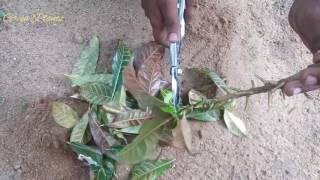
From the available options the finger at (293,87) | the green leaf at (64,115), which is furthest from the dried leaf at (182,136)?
the green leaf at (64,115)

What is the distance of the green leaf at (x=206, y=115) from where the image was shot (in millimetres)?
1377

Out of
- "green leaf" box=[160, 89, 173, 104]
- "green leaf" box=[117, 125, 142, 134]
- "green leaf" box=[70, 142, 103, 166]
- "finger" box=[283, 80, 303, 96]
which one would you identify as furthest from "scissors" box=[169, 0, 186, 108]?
"finger" box=[283, 80, 303, 96]

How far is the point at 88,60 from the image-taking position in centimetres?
150

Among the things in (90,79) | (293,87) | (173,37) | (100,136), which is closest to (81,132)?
(100,136)

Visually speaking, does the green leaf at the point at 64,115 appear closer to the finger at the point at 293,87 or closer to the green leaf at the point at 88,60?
the green leaf at the point at 88,60

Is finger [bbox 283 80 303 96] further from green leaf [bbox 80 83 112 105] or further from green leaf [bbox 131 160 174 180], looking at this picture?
green leaf [bbox 80 83 112 105]

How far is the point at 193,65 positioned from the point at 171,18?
23cm

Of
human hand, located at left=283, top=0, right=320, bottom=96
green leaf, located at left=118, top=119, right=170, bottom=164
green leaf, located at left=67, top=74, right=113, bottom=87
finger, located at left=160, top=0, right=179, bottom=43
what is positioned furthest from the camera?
green leaf, located at left=67, top=74, right=113, bottom=87

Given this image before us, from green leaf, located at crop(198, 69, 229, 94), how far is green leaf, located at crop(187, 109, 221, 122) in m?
0.07

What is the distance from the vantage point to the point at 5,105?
1.45 metres

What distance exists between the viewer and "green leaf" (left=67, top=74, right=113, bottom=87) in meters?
1.43

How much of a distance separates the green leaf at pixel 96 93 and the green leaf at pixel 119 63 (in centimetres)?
2

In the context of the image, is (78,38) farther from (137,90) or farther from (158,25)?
(137,90)

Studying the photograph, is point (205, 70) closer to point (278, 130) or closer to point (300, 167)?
point (278, 130)
